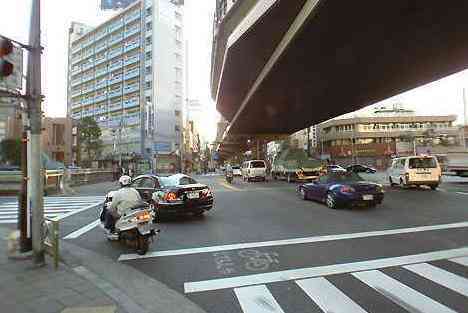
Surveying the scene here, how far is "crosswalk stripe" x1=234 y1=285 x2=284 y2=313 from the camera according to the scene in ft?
16.8

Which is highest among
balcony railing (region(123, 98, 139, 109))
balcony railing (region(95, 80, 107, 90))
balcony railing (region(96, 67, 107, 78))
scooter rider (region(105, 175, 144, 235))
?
balcony railing (region(96, 67, 107, 78))

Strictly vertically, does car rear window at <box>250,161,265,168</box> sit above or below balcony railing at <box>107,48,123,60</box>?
below

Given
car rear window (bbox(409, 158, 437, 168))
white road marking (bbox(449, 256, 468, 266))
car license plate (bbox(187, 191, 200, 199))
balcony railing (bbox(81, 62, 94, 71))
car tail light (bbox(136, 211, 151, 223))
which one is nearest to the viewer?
white road marking (bbox(449, 256, 468, 266))

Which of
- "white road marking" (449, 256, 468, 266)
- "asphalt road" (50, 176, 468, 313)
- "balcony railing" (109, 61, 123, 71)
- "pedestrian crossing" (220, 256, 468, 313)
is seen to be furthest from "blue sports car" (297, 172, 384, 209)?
"balcony railing" (109, 61, 123, 71)

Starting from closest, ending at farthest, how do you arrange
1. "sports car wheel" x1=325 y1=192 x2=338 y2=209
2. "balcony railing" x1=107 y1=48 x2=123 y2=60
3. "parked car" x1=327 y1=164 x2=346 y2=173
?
"sports car wheel" x1=325 y1=192 x2=338 y2=209
"parked car" x1=327 y1=164 x2=346 y2=173
"balcony railing" x1=107 y1=48 x2=123 y2=60

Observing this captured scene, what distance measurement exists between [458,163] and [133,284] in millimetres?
30662

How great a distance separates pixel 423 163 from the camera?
22.5 meters

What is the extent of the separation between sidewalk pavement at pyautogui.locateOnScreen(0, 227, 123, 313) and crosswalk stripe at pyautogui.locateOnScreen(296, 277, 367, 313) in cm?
243

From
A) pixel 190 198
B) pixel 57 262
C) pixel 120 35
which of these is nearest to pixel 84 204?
pixel 190 198

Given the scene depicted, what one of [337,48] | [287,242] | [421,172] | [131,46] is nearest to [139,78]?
[131,46]

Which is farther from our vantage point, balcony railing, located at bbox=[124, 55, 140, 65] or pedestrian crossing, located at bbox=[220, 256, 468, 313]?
balcony railing, located at bbox=[124, 55, 140, 65]

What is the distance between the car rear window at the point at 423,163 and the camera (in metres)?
22.3

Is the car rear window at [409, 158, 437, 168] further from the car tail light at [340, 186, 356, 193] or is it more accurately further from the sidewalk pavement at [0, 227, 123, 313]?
the sidewalk pavement at [0, 227, 123, 313]

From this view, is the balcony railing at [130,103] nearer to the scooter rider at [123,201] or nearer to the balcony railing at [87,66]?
the balcony railing at [87,66]
